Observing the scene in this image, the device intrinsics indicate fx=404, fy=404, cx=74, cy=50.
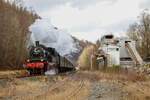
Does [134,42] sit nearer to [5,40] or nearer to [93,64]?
[93,64]

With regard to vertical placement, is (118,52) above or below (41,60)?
above

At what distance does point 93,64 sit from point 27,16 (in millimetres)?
19116

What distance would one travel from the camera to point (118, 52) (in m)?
89.1

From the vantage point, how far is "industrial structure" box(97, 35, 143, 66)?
86.6 meters

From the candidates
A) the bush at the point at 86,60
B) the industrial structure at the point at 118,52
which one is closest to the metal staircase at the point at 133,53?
the industrial structure at the point at 118,52

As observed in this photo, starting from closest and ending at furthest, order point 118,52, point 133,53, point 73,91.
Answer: point 73,91 < point 133,53 < point 118,52

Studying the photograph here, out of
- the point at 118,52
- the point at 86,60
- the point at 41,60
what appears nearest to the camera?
the point at 41,60

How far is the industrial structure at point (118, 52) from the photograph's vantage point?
86.6 metres

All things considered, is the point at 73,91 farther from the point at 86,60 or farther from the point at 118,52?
the point at 86,60

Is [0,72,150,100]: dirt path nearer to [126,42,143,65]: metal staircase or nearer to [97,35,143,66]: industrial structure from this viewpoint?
[126,42,143,65]: metal staircase

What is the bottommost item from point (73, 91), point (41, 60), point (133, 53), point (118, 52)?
point (73, 91)

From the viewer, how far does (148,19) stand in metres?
98.3

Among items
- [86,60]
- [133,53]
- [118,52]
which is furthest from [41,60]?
[86,60]

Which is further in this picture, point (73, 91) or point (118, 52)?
point (118, 52)
